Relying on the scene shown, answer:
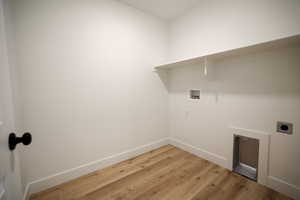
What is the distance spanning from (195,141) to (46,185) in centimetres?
216

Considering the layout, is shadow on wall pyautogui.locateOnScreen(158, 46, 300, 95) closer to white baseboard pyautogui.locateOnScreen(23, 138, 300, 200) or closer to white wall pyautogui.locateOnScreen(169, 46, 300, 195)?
white wall pyautogui.locateOnScreen(169, 46, 300, 195)

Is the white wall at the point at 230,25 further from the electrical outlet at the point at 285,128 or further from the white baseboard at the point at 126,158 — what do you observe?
the white baseboard at the point at 126,158

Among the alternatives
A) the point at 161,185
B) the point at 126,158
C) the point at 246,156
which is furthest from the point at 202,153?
the point at 126,158

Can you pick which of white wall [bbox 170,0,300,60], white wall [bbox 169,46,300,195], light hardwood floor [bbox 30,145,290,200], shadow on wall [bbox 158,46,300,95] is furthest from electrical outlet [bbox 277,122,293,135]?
white wall [bbox 170,0,300,60]

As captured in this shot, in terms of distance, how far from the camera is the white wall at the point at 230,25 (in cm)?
134

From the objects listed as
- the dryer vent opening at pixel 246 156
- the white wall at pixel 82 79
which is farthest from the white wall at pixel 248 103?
the white wall at pixel 82 79

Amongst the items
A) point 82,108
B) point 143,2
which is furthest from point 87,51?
point 143,2

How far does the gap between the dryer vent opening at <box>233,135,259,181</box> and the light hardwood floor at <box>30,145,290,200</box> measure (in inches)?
5.3

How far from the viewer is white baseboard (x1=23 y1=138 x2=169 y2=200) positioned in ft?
4.69

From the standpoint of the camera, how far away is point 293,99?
131cm

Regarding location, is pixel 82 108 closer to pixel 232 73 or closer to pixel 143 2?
pixel 143 2

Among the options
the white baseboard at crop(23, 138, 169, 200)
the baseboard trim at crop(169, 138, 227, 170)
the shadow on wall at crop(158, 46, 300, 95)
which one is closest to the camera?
the shadow on wall at crop(158, 46, 300, 95)

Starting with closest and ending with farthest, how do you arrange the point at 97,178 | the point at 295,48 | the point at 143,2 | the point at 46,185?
the point at 295,48 → the point at 46,185 → the point at 97,178 → the point at 143,2

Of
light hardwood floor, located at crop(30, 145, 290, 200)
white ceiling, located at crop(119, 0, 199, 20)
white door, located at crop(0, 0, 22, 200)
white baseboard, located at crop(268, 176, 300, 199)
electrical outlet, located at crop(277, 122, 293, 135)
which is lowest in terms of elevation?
Result: light hardwood floor, located at crop(30, 145, 290, 200)
